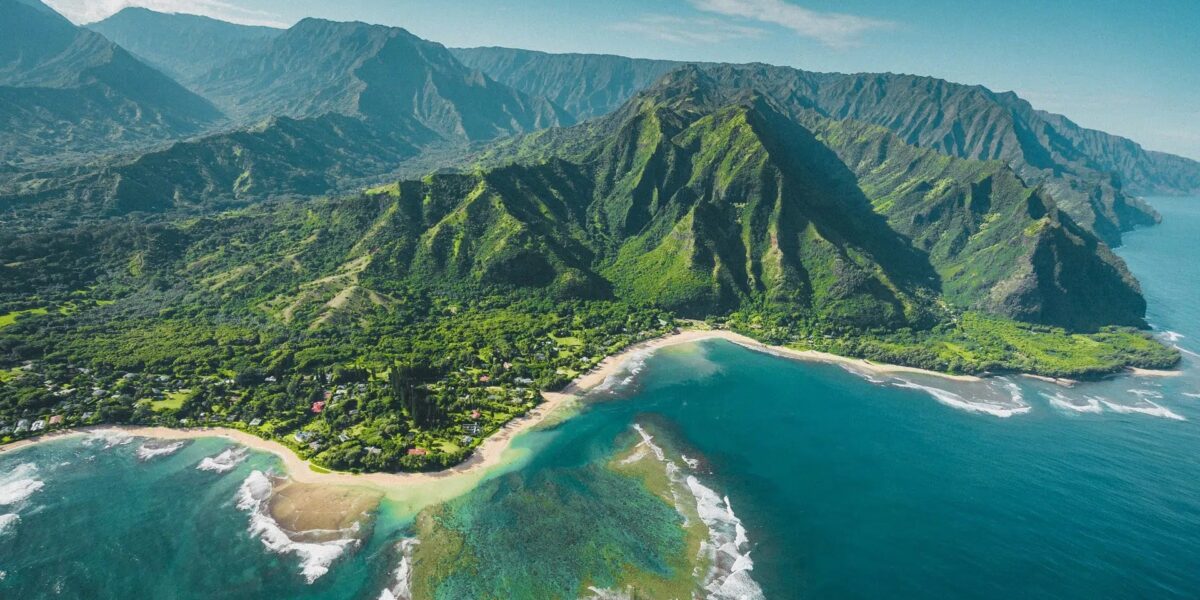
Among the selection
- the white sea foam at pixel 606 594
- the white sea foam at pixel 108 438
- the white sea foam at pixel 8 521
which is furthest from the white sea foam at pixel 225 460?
the white sea foam at pixel 606 594

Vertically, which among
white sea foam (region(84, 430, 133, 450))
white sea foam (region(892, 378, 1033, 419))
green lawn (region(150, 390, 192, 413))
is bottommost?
white sea foam (region(84, 430, 133, 450))

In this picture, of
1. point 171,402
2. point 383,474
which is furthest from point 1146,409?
point 171,402

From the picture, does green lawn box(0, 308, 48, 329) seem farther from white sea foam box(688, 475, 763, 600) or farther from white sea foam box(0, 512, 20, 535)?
white sea foam box(688, 475, 763, 600)

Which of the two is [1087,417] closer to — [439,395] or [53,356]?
[439,395]

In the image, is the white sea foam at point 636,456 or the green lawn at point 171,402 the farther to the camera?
the green lawn at point 171,402

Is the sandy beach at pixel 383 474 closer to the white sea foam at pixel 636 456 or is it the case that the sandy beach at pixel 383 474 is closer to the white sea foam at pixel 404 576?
the white sea foam at pixel 404 576

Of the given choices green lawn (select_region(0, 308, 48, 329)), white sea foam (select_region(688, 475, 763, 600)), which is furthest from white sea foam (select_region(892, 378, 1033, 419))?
green lawn (select_region(0, 308, 48, 329))

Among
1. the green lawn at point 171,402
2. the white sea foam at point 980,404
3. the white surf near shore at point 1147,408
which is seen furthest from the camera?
the white surf near shore at point 1147,408
